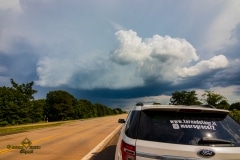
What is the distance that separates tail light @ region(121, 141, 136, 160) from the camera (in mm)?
4366

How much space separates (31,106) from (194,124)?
7667 cm

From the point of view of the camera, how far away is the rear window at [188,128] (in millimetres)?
4352

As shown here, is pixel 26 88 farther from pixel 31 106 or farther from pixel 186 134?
pixel 186 134

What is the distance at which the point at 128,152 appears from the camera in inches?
175

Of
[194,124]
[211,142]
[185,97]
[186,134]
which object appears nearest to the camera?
[211,142]

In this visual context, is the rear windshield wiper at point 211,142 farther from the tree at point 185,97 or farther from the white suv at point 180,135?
the tree at point 185,97

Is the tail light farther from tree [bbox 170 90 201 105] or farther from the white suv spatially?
tree [bbox 170 90 201 105]

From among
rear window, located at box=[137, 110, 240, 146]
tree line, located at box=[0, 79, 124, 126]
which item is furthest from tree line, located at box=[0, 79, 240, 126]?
rear window, located at box=[137, 110, 240, 146]

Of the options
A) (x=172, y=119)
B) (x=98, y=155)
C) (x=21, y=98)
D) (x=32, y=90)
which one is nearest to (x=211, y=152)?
(x=172, y=119)

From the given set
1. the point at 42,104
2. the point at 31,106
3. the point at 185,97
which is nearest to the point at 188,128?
the point at 31,106

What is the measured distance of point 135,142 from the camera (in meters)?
4.42

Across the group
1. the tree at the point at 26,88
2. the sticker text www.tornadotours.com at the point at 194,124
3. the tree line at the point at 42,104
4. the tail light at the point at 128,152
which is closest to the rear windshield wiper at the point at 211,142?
the sticker text www.tornadotours.com at the point at 194,124

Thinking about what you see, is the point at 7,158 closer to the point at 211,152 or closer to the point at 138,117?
the point at 138,117

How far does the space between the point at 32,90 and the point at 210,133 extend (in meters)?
78.6
